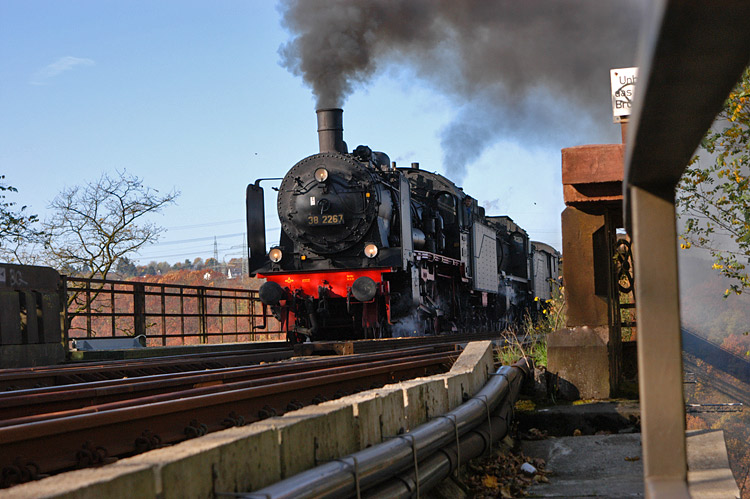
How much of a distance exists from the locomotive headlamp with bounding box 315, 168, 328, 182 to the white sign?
8.97 meters

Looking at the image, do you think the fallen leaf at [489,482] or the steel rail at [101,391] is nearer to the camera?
the fallen leaf at [489,482]

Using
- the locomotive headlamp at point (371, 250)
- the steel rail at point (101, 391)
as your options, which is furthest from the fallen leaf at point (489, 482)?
the locomotive headlamp at point (371, 250)

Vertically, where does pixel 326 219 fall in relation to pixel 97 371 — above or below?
above

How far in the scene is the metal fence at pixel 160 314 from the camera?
14.0 metres

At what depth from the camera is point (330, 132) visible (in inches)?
648

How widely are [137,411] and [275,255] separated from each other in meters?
11.9

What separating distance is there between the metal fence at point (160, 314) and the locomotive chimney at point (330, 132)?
3594 mm

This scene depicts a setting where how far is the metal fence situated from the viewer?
14016mm

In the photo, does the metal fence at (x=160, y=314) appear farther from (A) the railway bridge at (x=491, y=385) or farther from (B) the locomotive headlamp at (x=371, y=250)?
(A) the railway bridge at (x=491, y=385)

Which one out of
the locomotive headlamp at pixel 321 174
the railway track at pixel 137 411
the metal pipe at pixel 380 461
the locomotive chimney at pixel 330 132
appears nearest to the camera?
the metal pipe at pixel 380 461

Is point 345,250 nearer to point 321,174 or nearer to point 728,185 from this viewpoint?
point 321,174

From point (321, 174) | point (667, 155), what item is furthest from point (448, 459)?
point (321, 174)

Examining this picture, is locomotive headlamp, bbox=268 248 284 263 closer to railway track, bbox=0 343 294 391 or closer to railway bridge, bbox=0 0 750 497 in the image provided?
railway track, bbox=0 343 294 391

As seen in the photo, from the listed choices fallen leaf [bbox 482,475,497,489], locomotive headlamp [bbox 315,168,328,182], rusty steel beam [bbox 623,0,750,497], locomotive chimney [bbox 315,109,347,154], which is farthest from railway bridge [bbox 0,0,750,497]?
locomotive chimney [bbox 315,109,347,154]
